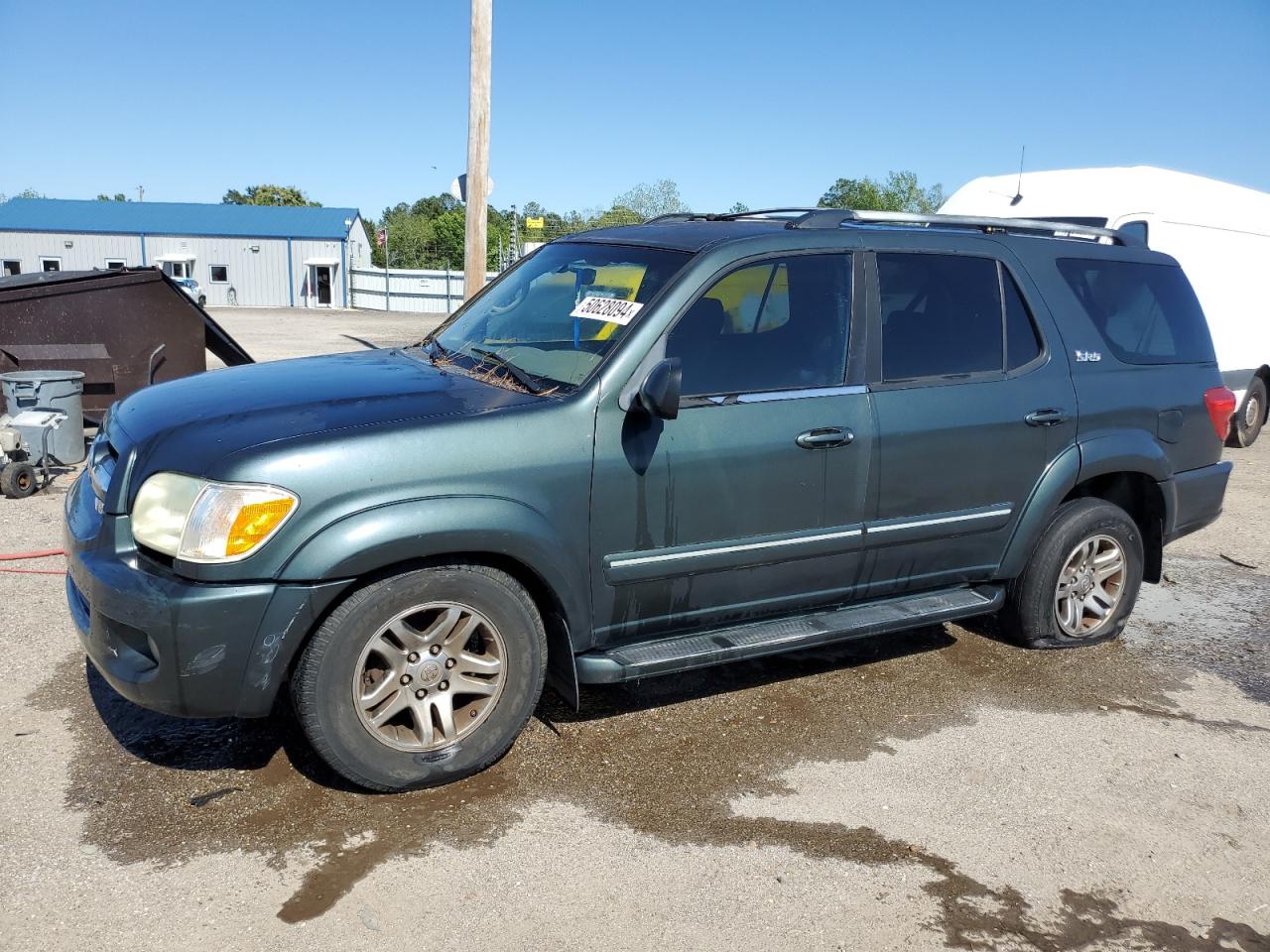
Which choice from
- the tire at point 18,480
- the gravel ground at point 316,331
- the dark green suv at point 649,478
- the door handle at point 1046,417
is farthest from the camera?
the gravel ground at point 316,331

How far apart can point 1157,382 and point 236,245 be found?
4921 cm

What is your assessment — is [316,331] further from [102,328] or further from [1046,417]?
[1046,417]

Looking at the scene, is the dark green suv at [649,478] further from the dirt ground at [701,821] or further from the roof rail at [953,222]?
the dirt ground at [701,821]

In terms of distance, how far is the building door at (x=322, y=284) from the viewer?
48.9 meters

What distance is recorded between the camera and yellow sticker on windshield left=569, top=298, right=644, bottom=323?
152 inches

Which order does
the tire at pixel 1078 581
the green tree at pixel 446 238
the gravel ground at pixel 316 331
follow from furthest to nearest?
the green tree at pixel 446 238 → the gravel ground at pixel 316 331 → the tire at pixel 1078 581

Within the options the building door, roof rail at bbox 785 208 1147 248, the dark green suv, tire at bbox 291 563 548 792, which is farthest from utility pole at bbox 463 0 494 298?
the building door

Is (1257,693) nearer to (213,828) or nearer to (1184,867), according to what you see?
(1184,867)

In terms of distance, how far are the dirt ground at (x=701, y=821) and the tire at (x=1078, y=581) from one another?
0.23 metres

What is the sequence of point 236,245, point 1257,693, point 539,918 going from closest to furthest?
point 539,918, point 1257,693, point 236,245

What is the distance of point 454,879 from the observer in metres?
3.06

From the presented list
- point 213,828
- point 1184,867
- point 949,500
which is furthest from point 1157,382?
point 213,828

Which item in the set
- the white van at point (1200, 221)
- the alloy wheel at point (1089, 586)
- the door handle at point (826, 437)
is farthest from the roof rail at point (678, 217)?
the white van at point (1200, 221)

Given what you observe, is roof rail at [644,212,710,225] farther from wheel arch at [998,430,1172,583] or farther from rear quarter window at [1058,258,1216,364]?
wheel arch at [998,430,1172,583]
